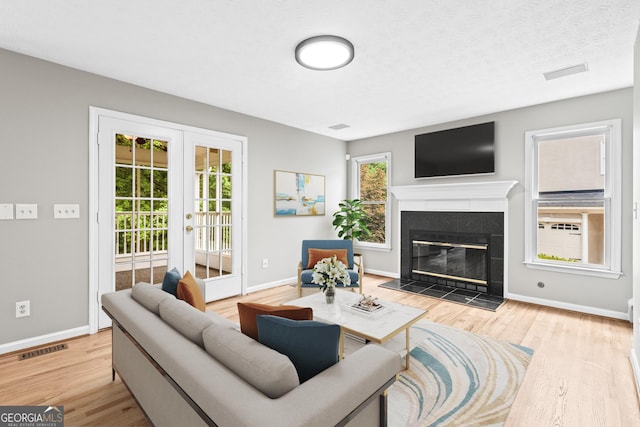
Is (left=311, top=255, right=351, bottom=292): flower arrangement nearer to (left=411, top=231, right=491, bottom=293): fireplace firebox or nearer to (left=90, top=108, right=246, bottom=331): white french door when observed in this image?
(left=90, top=108, right=246, bottom=331): white french door

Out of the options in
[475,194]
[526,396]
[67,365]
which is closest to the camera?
[526,396]

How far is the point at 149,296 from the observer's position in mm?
1996

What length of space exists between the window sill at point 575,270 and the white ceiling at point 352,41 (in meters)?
2.12

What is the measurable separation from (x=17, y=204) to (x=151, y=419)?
7.94 feet

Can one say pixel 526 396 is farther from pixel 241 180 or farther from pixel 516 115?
pixel 241 180

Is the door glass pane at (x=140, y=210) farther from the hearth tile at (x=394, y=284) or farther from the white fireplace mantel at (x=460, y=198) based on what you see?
the white fireplace mantel at (x=460, y=198)

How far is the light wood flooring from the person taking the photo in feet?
6.41

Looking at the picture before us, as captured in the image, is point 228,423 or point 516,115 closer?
point 228,423

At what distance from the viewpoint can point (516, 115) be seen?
4254 millimetres

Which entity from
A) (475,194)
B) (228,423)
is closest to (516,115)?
(475,194)

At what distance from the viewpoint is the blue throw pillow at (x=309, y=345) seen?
1309 millimetres

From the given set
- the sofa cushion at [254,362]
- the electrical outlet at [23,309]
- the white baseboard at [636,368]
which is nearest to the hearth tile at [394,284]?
the white baseboard at [636,368]

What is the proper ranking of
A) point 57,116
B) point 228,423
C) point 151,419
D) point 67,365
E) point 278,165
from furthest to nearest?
point 278,165
point 57,116
point 67,365
point 151,419
point 228,423

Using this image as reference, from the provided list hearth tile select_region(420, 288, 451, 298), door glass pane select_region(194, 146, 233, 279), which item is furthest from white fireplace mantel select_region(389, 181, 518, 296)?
door glass pane select_region(194, 146, 233, 279)
